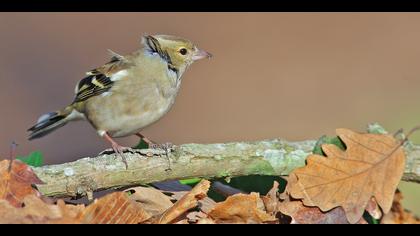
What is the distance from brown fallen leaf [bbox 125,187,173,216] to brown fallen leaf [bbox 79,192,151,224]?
1.00 feet

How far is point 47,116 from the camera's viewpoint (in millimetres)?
5445

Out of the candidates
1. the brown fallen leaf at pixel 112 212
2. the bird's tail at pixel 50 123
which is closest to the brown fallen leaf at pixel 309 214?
the brown fallen leaf at pixel 112 212

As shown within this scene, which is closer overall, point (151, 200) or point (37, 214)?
point (37, 214)

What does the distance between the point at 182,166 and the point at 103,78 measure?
173cm

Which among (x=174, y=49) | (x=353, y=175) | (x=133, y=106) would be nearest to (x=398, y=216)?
(x=353, y=175)

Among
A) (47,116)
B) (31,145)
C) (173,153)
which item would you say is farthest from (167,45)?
(31,145)

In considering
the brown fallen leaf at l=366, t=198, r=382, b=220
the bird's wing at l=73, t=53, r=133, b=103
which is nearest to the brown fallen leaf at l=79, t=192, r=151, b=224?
the brown fallen leaf at l=366, t=198, r=382, b=220

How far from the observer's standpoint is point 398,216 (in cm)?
280

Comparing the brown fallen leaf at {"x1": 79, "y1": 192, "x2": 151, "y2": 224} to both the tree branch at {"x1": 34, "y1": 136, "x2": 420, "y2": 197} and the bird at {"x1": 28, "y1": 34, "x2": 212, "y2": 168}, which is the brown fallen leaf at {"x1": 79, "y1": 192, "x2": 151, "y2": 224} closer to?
the tree branch at {"x1": 34, "y1": 136, "x2": 420, "y2": 197}

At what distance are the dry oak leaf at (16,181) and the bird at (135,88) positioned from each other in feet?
4.91

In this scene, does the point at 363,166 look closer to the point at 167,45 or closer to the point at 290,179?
the point at 290,179

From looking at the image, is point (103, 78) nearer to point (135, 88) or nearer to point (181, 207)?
point (135, 88)

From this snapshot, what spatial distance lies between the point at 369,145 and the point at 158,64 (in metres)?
2.13

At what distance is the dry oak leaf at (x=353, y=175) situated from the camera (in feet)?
9.41
